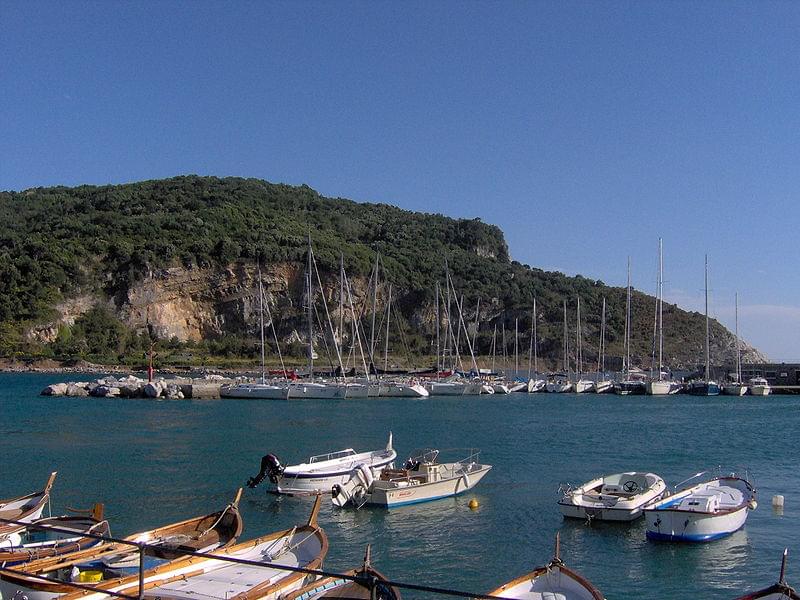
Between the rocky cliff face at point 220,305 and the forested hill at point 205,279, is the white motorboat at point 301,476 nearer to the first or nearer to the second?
the forested hill at point 205,279

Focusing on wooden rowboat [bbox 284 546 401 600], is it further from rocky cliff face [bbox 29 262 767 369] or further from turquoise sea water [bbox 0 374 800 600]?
rocky cliff face [bbox 29 262 767 369]

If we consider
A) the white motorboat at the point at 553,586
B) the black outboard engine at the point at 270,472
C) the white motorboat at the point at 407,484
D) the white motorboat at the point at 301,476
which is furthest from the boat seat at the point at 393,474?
the white motorboat at the point at 553,586

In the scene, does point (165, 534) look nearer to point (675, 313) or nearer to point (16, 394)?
point (16, 394)

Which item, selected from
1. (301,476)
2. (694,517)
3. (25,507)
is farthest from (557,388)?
(25,507)

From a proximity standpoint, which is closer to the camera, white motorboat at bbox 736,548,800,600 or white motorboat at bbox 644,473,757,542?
white motorboat at bbox 736,548,800,600

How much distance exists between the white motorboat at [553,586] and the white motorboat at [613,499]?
9.56 metres

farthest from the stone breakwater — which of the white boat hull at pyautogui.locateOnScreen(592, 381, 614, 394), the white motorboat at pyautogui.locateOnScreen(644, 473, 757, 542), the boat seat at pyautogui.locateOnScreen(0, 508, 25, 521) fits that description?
the white motorboat at pyautogui.locateOnScreen(644, 473, 757, 542)

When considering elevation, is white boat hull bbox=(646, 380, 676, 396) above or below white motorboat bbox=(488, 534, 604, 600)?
above

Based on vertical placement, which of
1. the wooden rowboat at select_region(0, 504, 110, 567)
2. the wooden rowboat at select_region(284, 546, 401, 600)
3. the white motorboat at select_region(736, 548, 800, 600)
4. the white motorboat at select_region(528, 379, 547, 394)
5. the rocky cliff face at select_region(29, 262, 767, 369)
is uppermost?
the rocky cliff face at select_region(29, 262, 767, 369)

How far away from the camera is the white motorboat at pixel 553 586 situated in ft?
42.7

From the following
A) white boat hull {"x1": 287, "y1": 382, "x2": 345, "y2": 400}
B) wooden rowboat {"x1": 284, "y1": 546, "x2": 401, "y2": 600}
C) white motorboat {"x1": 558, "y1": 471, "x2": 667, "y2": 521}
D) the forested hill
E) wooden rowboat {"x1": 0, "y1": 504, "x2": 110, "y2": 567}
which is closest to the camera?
wooden rowboat {"x1": 284, "y1": 546, "x2": 401, "y2": 600}

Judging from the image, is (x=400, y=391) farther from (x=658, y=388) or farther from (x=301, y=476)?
(x=301, y=476)

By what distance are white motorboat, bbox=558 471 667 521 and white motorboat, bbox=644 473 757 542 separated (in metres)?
0.64

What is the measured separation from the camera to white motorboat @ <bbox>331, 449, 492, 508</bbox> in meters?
24.8
